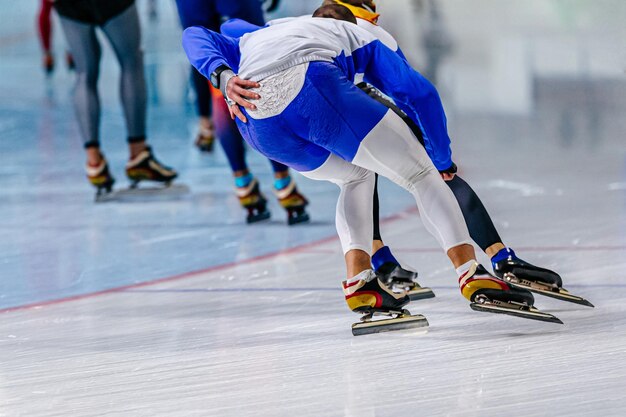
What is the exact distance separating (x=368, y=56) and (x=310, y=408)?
110 centimetres

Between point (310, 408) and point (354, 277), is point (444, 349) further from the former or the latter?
point (310, 408)

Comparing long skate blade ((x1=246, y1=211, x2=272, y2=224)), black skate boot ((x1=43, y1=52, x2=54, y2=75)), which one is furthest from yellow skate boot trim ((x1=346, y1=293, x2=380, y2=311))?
black skate boot ((x1=43, y1=52, x2=54, y2=75))

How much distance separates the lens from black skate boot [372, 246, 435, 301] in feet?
11.9

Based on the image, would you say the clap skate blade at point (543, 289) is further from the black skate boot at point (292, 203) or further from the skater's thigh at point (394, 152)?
the black skate boot at point (292, 203)

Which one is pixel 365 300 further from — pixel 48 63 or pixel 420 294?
pixel 48 63

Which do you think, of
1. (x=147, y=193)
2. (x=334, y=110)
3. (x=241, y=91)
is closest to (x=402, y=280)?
(x=334, y=110)

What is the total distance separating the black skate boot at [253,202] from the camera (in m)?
5.19

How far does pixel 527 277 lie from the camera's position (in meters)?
3.30

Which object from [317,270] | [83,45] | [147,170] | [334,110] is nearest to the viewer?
[334,110]

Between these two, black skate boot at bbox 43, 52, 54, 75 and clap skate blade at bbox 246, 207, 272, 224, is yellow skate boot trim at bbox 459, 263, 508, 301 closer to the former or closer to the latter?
clap skate blade at bbox 246, 207, 272, 224

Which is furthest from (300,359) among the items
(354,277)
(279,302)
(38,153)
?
(38,153)

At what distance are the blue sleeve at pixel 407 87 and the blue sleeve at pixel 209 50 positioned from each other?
1.17ft

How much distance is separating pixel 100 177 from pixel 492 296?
3.34m

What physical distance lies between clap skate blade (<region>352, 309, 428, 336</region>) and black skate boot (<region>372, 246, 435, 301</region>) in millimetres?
418
